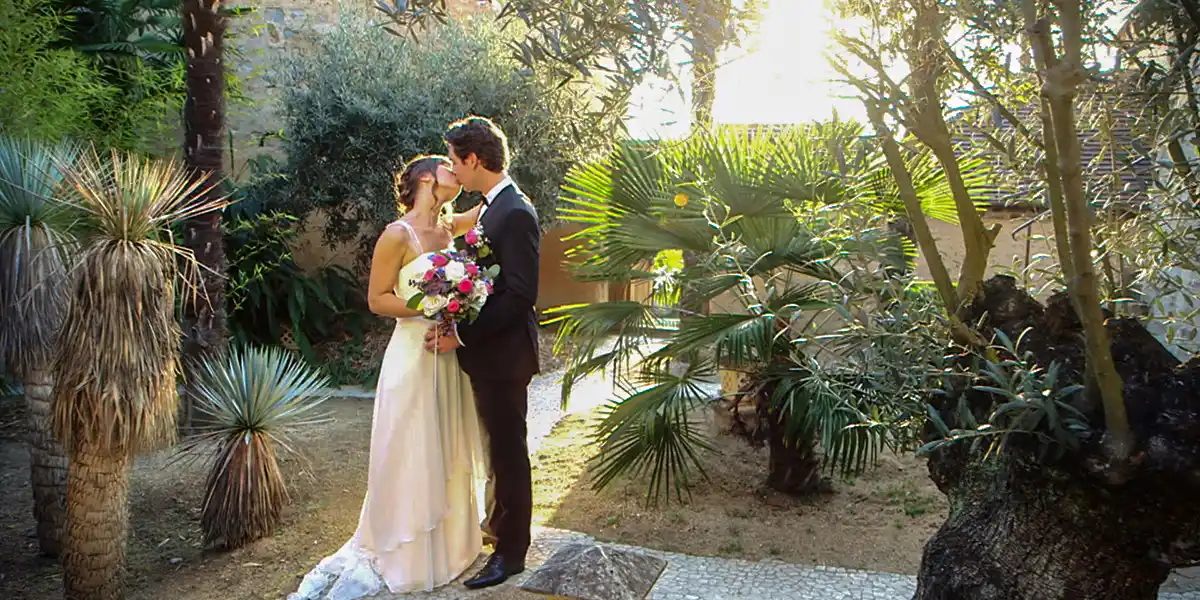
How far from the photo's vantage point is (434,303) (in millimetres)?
4238

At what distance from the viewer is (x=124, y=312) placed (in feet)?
15.4

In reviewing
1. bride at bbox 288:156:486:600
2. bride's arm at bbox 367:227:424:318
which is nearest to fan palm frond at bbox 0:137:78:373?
bride's arm at bbox 367:227:424:318

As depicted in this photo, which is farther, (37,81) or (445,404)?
(37,81)

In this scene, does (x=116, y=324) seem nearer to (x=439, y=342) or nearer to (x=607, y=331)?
(x=439, y=342)

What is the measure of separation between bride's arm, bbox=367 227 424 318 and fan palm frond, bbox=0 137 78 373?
197 centimetres

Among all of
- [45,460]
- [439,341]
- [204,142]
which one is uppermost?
[204,142]

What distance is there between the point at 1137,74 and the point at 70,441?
197 inches

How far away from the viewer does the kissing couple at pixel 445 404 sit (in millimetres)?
4375

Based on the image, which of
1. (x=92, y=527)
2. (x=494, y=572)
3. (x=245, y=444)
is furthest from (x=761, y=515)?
(x=92, y=527)

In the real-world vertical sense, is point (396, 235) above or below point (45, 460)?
above

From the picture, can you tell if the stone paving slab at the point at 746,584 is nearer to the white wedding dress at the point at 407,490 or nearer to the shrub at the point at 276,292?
the white wedding dress at the point at 407,490

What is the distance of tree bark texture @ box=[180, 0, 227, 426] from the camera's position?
7211 millimetres

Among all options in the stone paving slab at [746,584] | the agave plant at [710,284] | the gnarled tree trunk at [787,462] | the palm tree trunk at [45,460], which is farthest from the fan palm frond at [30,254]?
the gnarled tree trunk at [787,462]

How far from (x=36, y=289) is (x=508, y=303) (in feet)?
9.19
